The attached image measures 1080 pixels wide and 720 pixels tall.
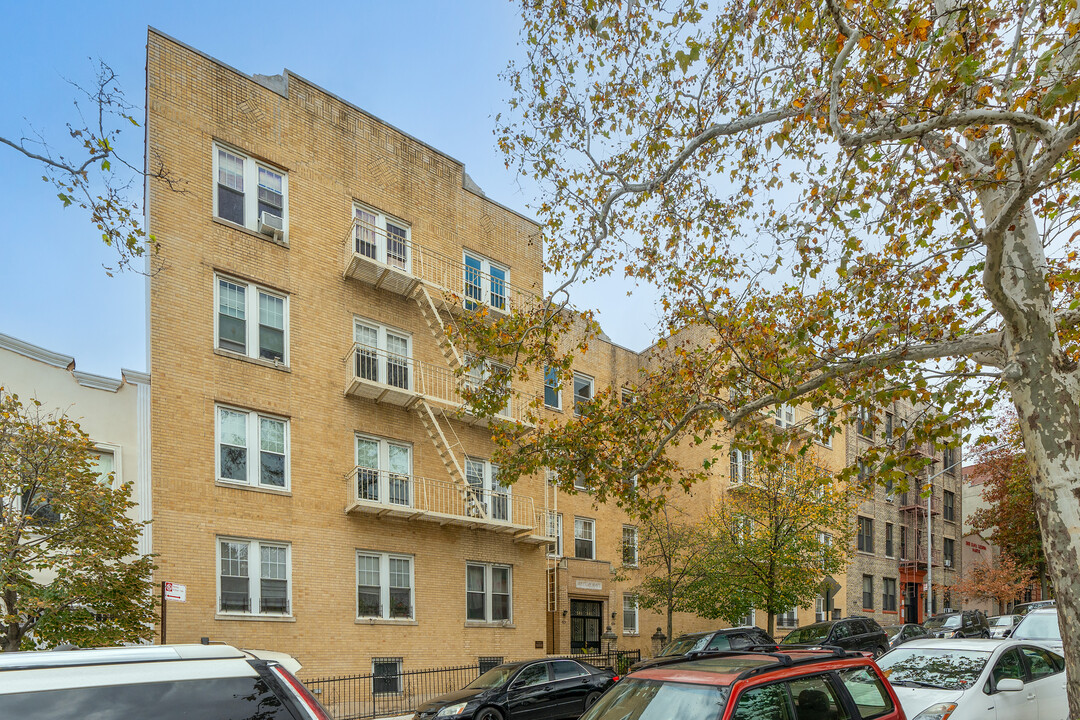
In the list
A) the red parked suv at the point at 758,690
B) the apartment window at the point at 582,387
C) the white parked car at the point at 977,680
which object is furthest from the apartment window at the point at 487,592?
the red parked suv at the point at 758,690

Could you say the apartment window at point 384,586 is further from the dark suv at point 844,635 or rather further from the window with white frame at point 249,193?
the dark suv at point 844,635

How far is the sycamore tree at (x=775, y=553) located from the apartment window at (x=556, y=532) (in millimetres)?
4819

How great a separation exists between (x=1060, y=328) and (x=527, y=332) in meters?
8.20

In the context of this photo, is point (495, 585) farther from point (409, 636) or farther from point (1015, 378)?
point (1015, 378)

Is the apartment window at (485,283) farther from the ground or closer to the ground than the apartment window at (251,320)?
farther from the ground

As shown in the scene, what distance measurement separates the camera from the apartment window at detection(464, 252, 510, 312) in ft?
78.9

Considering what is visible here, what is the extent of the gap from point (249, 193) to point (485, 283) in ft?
25.9

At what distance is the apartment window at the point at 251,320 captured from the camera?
1852cm

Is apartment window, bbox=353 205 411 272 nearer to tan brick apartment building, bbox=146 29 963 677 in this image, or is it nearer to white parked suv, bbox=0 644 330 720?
tan brick apartment building, bbox=146 29 963 677

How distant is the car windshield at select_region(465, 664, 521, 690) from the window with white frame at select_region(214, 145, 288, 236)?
12.1 meters

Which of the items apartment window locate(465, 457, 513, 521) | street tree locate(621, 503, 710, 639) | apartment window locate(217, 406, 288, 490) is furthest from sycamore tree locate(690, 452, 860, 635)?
apartment window locate(217, 406, 288, 490)

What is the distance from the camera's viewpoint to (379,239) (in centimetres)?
2169

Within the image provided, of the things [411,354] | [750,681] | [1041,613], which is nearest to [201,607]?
[411,354]

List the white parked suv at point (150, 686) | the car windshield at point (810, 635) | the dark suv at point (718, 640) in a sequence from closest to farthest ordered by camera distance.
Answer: the white parked suv at point (150, 686)
the dark suv at point (718, 640)
the car windshield at point (810, 635)
